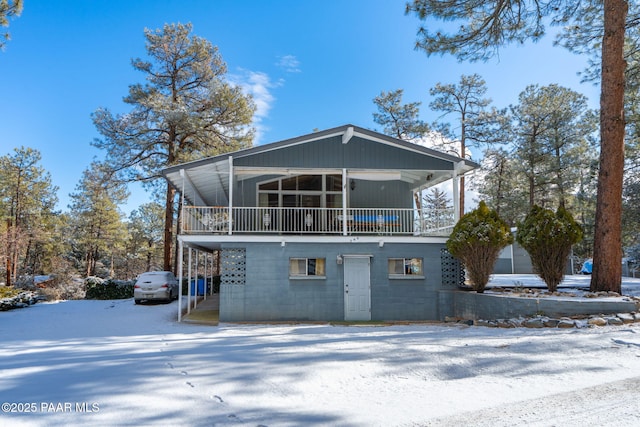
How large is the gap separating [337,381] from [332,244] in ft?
23.6

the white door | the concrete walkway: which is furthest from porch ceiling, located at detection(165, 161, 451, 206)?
the concrete walkway

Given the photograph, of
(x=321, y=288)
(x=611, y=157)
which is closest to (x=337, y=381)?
(x=321, y=288)

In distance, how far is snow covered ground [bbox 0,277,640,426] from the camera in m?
3.38

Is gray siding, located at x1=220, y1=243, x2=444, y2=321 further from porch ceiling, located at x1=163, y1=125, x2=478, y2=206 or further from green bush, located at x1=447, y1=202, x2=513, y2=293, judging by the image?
porch ceiling, located at x1=163, y1=125, x2=478, y2=206

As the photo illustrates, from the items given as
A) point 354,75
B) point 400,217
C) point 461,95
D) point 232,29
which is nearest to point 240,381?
point 400,217

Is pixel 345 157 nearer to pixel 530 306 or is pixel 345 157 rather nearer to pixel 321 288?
pixel 321 288

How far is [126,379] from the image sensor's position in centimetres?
440

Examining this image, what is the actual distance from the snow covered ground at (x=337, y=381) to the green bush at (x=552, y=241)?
9.40 ft

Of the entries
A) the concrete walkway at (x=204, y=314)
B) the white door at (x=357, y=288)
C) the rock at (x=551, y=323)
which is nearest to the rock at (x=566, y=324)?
the rock at (x=551, y=323)

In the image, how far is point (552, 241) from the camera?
980cm

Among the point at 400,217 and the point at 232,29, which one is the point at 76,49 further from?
the point at 400,217

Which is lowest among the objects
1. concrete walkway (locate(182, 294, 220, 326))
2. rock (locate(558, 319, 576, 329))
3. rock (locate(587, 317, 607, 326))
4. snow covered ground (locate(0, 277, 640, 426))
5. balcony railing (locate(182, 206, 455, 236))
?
concrete walkway (locate(182, 294, 220, 326))

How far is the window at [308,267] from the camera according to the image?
37.7 feet

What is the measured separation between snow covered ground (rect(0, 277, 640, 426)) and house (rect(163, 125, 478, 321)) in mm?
3833
